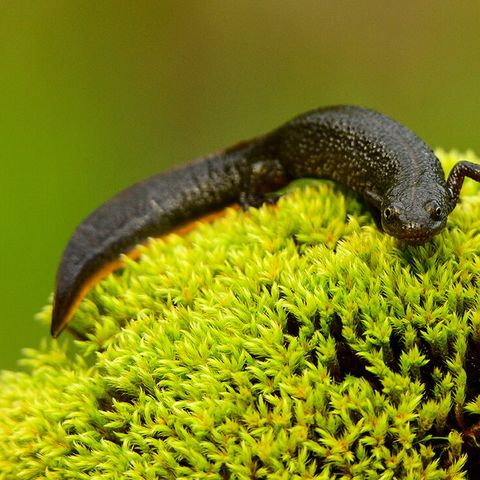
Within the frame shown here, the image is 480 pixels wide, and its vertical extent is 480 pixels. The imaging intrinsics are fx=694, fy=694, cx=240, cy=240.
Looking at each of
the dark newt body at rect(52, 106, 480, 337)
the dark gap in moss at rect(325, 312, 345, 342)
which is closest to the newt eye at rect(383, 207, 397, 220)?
the dark newt body at rect(52, 106, 480, 337)

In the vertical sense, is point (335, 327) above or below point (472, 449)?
above

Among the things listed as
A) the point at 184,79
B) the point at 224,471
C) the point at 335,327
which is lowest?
the point at 224,471

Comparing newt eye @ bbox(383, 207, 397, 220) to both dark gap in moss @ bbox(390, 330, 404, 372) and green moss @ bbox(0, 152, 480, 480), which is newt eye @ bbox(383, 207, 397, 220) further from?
dark gap in moss @ bbox(390, 330, 404, 372)

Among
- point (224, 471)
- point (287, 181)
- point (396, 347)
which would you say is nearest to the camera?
point (224, 471)

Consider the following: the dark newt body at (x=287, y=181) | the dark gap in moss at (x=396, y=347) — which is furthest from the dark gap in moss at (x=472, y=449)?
the dark newt body at (x=287, y=181)

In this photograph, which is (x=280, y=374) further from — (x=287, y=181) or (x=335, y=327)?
(x=287, y=181)

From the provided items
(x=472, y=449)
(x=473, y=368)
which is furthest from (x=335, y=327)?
(x=472, y=449)
